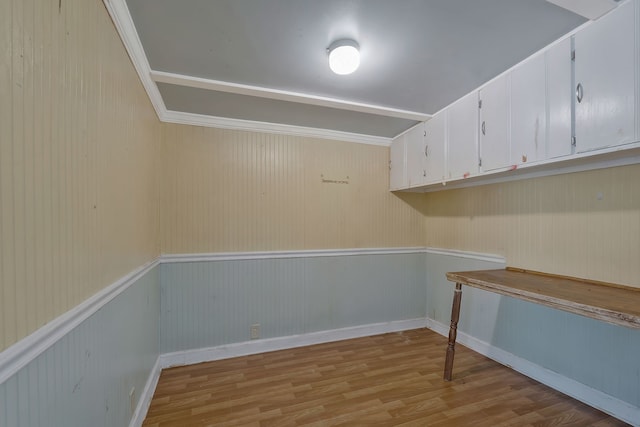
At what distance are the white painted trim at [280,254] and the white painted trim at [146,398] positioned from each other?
0.89 metres

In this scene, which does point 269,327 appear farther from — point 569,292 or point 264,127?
point 569,292

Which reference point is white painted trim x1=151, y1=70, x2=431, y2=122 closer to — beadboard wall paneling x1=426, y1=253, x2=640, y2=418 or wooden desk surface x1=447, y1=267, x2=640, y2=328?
wooden desk surface x1=447, y1=267, x2=640, y2=328

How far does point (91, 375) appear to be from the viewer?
106cm

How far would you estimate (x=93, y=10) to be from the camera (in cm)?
109

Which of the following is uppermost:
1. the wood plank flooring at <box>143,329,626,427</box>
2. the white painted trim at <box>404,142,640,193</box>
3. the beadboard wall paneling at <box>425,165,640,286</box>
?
the white painted trim at <box>404,142,640,193</box>

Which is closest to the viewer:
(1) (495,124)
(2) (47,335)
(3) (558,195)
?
(2) (47,335)

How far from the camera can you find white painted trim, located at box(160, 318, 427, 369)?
8.30ft

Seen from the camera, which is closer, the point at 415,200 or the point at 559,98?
the point at 559,98

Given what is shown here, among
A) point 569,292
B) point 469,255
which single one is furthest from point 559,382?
point 469,255

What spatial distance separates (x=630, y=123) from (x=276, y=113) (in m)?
2.35

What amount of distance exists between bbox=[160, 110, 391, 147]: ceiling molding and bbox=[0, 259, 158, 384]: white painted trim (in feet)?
5.94

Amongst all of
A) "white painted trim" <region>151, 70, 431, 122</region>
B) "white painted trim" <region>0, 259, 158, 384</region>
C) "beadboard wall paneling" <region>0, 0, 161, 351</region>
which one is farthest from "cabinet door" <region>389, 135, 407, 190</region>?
"white painted trim" <region>0, 259, 158, 384</region>

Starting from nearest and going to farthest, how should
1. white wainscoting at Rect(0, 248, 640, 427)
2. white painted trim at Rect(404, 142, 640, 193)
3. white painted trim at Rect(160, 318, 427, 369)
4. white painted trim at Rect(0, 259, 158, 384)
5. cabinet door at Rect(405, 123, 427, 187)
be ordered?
white painted trim at Rect(0, 259, 158, 384) < white wainscoting at Rect(0, 248, 640, 427) < white painted trim at Rect(404, 142, 640, 193) < white painted trim at Rect(160, 318, 427, 369) < cabinet door at Rect(405, 123, 427, 187)

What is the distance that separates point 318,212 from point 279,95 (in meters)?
1.31
